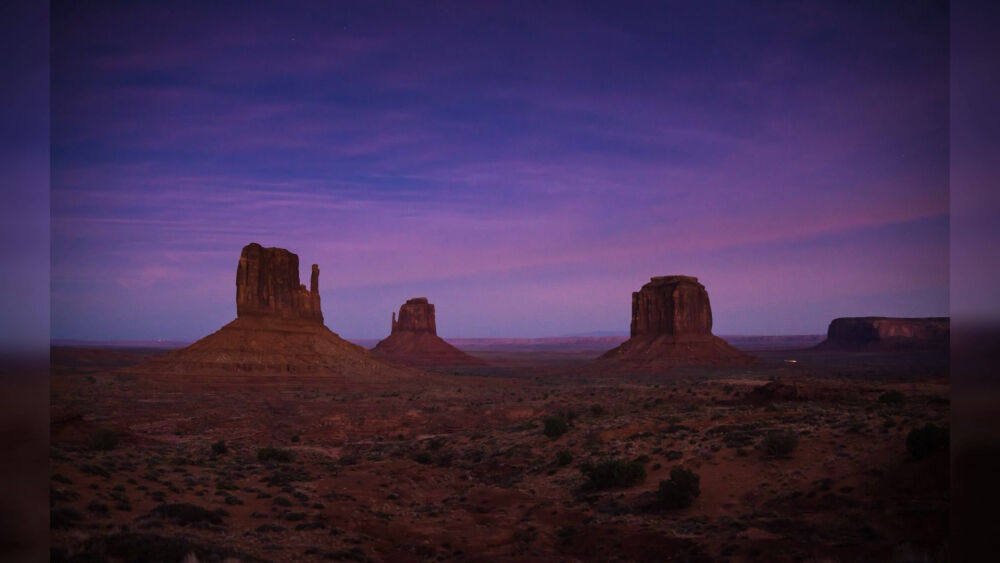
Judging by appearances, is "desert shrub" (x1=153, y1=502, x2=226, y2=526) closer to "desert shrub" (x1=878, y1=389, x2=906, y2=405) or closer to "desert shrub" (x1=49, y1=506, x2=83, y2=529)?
"desert shrub" (x1=49, y1=506, x2=83, y2=529)

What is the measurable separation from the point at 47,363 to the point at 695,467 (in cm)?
1833

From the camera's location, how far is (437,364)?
407ft

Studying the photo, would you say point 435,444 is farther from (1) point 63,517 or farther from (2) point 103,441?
(1) point 63,517

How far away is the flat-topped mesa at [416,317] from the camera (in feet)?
467

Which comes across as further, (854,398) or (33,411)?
(854,398)

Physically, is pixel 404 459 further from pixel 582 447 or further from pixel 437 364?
pixel 437 364

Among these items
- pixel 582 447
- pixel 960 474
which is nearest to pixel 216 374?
pixel 582 447

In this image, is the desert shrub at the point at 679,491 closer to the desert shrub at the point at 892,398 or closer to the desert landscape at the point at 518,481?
the desert landscape at the point at 518,481

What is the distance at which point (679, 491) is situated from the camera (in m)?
15.6

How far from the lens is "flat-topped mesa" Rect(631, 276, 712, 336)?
10006 centimetres

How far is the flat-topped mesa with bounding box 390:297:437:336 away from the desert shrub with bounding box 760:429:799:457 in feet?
416

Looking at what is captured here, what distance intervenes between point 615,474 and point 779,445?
5296mm

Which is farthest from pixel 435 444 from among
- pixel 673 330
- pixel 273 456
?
pixel 673 330

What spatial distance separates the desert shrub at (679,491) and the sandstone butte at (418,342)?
362 ft
